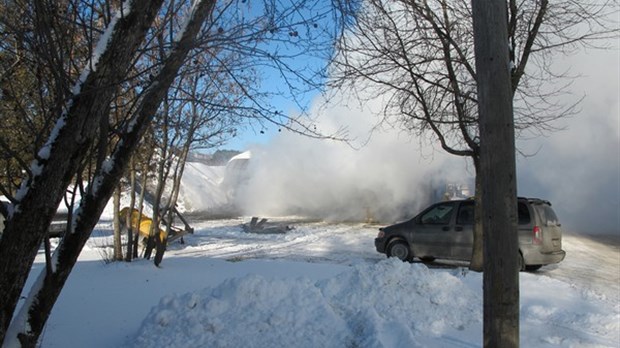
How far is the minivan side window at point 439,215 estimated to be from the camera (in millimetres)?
12133

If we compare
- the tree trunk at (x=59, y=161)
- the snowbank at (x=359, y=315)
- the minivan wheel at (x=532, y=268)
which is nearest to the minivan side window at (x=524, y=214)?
the minivan wheel at (x=532, y=268)

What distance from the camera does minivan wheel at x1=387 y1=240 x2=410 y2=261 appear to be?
12.5m

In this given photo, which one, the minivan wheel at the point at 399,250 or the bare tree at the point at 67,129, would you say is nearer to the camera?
the bare tree at the point at 67,129

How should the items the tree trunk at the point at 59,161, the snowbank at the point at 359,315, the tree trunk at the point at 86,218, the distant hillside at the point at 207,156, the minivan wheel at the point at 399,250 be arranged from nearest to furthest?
the tree trunk at the point at 59,161 < the tree trunk at the point at 86,218 < the snowbank at the point at 359,315 < the minivan wheel at the point at 399,250 < the distant hillside at the point at 207,156

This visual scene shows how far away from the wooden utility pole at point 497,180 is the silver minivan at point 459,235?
27.2ft

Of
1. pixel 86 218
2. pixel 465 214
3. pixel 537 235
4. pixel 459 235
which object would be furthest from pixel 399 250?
pixel 86 218

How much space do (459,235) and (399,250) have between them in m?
1.53

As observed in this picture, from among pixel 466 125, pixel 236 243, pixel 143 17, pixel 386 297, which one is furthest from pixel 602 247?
pixel 143 17

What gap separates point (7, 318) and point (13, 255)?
1.39 ft

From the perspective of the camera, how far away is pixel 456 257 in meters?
11.8

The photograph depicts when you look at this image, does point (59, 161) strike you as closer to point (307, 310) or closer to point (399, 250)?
point (307, 310)

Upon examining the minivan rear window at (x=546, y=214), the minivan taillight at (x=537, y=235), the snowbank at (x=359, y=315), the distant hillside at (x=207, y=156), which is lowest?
the snowbank at (x=359, y=315)

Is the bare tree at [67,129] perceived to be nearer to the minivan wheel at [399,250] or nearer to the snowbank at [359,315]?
the snowbank at [359,315]

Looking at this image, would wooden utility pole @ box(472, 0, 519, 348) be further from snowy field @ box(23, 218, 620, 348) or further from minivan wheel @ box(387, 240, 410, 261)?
minivan wheel @ box(387, 240, 410, 261)
